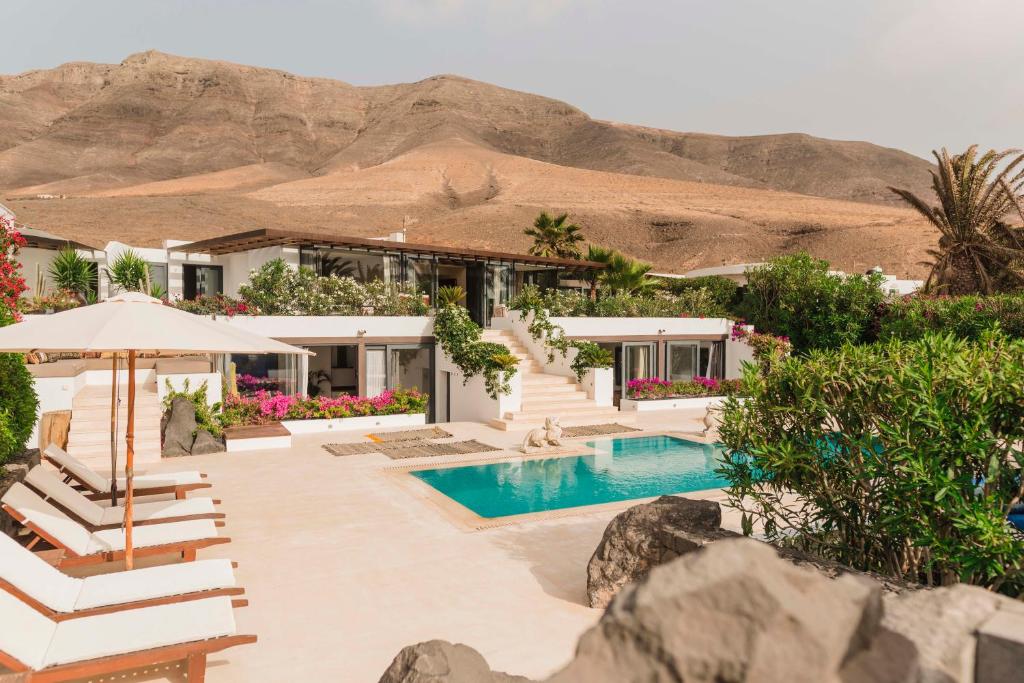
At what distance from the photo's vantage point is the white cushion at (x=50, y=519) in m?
6.37

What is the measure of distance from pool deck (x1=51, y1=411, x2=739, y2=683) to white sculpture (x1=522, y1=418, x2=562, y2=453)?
3.87 m

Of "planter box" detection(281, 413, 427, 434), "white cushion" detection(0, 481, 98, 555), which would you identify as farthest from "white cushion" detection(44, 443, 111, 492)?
"planter box" detection(281, 413, 427, 434)

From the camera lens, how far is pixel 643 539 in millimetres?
6160

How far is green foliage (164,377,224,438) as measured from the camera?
14.6m

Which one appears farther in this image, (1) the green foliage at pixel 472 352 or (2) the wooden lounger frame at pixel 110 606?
(1) the green foliage at pixel 472 352

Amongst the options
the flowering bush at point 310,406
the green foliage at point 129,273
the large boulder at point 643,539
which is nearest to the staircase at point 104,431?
the flowering bush at point 310,406

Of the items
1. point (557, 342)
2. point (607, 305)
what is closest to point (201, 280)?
point (557, 342)

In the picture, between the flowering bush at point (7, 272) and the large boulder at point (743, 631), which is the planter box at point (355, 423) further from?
the large boulder at point (743, 631)

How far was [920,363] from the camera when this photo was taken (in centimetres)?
508

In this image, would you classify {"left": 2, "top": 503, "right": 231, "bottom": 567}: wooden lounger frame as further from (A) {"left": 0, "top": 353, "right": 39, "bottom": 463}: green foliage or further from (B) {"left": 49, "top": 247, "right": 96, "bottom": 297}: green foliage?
(B) {"left": 49, "top": 247, "right": 96, "bottom": 297}: green foliage

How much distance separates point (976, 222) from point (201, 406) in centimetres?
2742

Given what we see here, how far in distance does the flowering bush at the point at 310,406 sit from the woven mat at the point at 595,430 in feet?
14.7

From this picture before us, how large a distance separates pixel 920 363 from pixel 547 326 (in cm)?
1623

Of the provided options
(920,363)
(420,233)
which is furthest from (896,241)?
(920,363)
